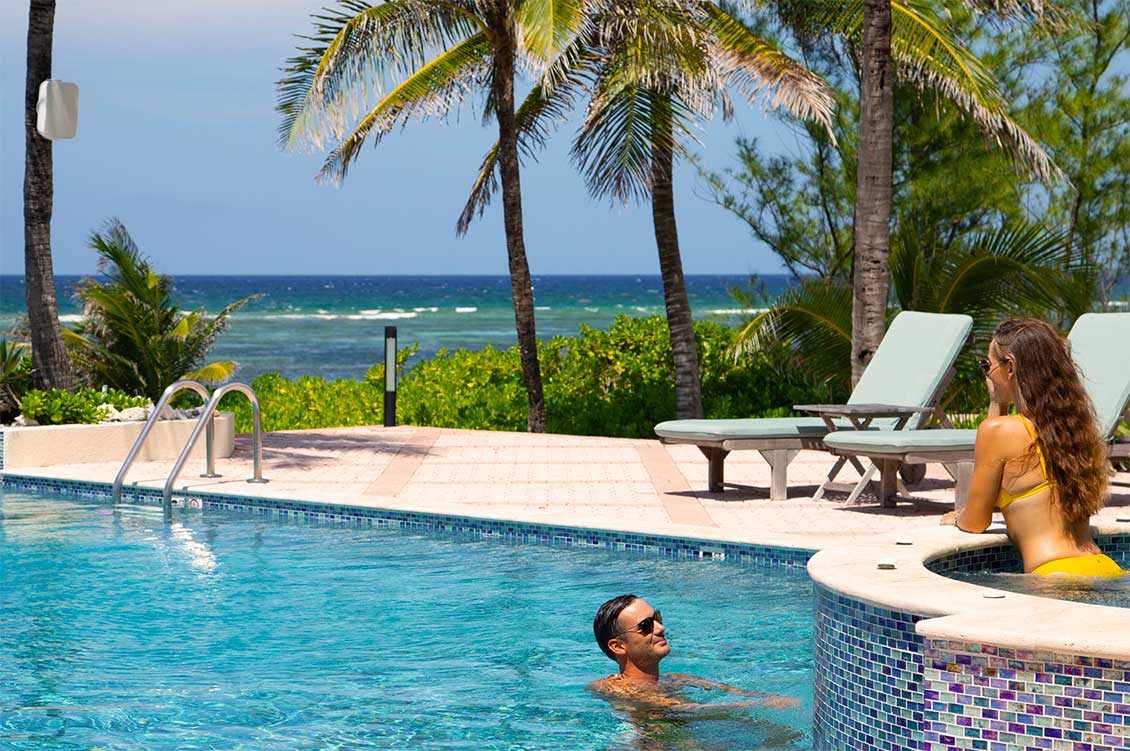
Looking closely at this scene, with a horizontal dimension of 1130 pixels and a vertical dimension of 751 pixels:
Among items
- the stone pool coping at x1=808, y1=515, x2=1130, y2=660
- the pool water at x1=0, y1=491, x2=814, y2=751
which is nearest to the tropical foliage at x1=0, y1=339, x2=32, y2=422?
the pool water at x1=0, y1=491, x2=814, y2=751

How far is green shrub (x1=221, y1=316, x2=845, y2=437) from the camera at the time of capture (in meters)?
16.6

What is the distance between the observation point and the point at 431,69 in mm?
16672

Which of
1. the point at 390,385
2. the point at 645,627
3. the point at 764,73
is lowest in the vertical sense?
the point at 645,627

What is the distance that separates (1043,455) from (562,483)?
6309mm

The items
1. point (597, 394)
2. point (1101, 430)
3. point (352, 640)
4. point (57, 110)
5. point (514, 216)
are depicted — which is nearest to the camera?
point (352, 640)

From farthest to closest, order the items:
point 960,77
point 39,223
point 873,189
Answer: point 960,77, point 39,223, point 873,189

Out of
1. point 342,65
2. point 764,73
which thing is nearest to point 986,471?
point 764,73

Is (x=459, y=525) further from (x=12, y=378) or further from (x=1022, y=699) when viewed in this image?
(x=12, y=378)

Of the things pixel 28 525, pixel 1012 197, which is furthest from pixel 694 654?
pixel 1012 197

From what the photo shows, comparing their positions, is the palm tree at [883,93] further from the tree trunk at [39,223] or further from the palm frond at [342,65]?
the tree trunk at [39,223]

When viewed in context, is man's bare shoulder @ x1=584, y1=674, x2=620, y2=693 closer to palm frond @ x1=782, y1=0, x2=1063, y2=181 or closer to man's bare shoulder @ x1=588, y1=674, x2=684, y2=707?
man's bare shoulder @ x1=588, y1=674, x2=684, y2=707

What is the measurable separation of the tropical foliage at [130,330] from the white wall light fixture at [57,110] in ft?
10.4

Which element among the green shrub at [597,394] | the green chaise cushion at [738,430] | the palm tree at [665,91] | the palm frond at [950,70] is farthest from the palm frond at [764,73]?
the green chaise cushion at [738,430]

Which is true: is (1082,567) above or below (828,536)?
above
